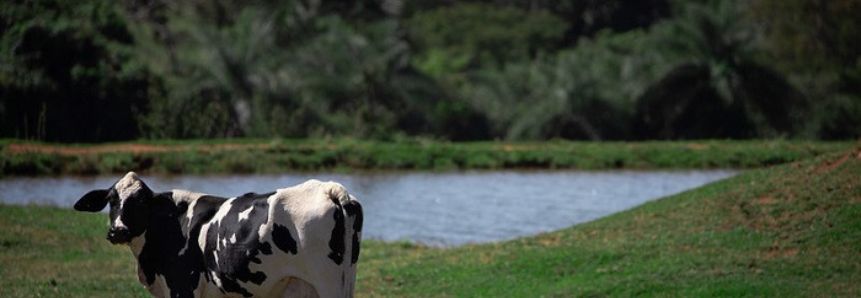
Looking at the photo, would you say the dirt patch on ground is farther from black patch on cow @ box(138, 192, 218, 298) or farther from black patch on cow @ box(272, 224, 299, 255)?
black patch on cow @ box(272, 224, 299, 255)

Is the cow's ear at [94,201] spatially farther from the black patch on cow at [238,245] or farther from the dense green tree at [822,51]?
the dense green tree at [822,51]

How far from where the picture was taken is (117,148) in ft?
126

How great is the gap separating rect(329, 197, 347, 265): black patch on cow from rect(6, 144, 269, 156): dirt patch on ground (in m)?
24.9

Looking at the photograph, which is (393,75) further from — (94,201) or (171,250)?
(171,250)

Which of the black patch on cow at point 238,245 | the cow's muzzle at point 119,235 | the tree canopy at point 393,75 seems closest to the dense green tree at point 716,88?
the tree canopy at point 393,75

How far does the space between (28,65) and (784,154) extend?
2273 centimetres

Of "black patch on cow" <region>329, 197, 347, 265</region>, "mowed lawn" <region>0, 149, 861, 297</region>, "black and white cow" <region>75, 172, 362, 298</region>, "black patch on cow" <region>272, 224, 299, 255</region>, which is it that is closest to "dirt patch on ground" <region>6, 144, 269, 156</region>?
"mowed lawn" <region>0, 149, 861, 297</region>

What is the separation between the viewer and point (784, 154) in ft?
140

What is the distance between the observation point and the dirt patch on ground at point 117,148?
3556 cm

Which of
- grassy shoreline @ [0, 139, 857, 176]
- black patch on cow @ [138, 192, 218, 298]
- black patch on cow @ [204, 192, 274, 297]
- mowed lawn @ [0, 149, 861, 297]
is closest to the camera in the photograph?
black patch on cow @ [204, 192, 274, 297]

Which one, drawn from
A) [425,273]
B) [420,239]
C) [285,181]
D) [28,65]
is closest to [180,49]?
[28,65]

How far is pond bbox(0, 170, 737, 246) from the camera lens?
95.5ft

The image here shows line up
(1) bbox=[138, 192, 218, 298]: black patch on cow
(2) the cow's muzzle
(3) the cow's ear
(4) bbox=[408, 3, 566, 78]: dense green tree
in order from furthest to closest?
1. (4) bbox=[408, 3, 566, 78]: dense green tree
2. (3) the cow's ear
3. (2) the cow's muzzle
4. (1) bbox=[138, 192, 218, 298]: black patch on cow

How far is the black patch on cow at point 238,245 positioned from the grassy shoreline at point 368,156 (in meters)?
22.0
